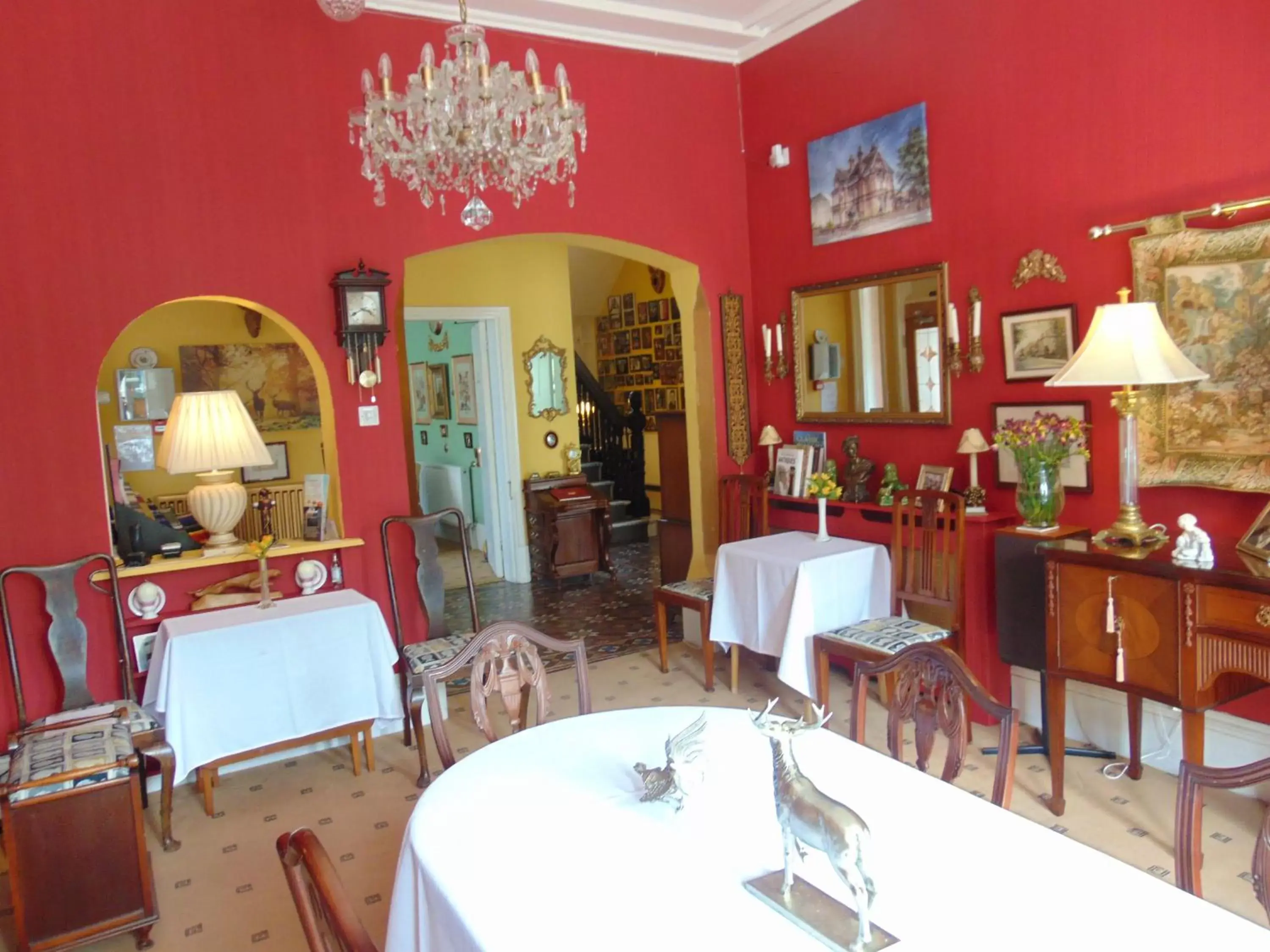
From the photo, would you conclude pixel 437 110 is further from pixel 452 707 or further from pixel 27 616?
pixel 452 707

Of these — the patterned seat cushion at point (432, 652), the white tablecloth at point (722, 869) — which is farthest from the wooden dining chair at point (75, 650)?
the white tablecloth at point (722, 869)

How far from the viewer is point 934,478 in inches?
187

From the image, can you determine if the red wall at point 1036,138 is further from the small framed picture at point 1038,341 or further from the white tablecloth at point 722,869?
the white tablecloth at point 722,869

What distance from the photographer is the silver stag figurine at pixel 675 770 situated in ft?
6.50

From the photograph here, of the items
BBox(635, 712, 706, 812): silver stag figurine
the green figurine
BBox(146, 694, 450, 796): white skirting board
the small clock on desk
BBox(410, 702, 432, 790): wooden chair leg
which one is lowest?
BBox(146, 694, 450, 796): white skirting board

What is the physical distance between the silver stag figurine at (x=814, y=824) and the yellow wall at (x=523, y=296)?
629cm

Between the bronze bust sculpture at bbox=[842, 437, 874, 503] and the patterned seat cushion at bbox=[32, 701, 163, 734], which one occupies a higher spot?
the bronze bust sculpture at bbox=[842, 437, 874, 503]

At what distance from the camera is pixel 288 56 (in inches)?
175

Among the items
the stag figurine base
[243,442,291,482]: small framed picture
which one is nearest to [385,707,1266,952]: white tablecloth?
the stag figurine base

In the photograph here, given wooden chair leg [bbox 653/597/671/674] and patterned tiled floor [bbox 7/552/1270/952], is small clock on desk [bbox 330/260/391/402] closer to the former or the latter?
patterned tiled floor [bbox 7/552/1270/952]

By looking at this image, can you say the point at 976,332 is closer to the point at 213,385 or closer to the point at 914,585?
the point at 914,585

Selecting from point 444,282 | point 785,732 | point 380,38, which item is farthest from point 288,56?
point 785,732

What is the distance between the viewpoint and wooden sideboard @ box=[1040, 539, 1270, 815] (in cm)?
291

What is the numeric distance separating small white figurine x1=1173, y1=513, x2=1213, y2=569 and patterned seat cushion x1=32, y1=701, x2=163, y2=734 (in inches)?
149
